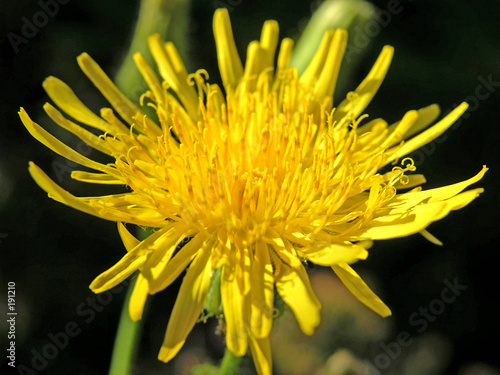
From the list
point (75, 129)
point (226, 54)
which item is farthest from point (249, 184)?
point (226, 54)

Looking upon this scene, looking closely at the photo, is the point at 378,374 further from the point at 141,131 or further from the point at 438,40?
the point at 438,40

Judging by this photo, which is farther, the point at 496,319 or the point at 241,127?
the point at 496,319

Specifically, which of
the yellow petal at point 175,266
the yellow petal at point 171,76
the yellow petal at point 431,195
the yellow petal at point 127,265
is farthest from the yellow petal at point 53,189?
the yellow petal at point 431,195

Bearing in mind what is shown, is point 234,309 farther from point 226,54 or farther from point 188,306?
point 226,54

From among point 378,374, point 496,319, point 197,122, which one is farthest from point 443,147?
point 197,122

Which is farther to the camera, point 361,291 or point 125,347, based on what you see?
point 125,347

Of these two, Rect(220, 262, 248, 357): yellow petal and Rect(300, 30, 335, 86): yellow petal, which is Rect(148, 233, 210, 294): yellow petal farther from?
Rect(300, 30, 335, 86): yellow petal

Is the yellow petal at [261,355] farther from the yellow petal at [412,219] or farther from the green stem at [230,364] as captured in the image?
the yellow petal at [412,219]
